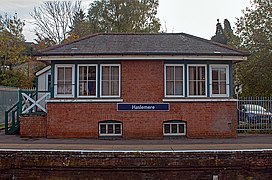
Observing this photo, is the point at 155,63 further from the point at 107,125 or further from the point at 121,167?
the point at 121,167

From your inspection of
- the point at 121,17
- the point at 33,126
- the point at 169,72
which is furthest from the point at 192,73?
the point at 121,17

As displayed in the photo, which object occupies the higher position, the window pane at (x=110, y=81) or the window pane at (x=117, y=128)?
the window pane at (x=110, y=81)

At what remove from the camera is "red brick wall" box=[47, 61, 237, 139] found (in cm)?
1661

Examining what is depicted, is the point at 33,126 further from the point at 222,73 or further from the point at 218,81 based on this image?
the point at 222,73

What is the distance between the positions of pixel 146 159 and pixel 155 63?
6.58 meters

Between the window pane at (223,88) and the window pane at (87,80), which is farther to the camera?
the window pane at (223,88)

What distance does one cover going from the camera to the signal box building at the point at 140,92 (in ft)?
54.4

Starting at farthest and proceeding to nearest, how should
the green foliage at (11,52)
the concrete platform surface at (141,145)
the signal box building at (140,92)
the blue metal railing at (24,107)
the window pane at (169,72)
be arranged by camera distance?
the green foliage at (11,52)
the blue metal railing at (24,107)
the window pane at (169,72)
the signal box building at (140,92)
the concrete platform surface at (141,145)

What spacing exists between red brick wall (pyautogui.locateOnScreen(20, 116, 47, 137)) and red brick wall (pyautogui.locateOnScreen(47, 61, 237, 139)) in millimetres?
370

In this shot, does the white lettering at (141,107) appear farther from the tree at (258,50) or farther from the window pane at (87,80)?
the tree at (258,50)

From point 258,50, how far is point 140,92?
1215 cm

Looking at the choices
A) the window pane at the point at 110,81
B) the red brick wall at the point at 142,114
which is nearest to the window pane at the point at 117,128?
the red brick wall at the point at 142,114

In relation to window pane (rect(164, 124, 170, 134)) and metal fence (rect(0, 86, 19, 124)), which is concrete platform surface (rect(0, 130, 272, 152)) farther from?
metal fence (rect(0, 86, 19, 124))

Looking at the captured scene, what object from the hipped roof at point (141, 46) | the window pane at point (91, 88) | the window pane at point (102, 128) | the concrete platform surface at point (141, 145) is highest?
the hipped roof at point (141, 46)
